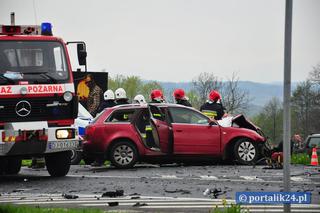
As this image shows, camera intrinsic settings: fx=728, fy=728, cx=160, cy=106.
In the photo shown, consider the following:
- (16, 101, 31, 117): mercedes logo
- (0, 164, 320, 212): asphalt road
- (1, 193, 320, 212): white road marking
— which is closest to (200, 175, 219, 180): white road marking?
(0, 164, 320, 212): asphalt road

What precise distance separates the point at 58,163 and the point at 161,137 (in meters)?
3.22

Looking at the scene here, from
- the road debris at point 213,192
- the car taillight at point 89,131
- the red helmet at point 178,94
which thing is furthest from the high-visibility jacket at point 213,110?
the road debris at point 213,192

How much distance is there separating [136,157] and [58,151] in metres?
3.38

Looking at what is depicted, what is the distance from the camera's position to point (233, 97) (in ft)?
226

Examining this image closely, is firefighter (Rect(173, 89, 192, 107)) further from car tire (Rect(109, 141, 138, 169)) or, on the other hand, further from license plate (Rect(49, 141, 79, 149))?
license plate (Rect(49, 141, 79, 149))

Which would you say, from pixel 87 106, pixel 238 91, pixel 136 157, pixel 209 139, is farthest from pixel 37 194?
pixel 238 91

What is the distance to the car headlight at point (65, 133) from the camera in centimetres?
1480

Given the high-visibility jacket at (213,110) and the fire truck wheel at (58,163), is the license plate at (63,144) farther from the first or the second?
the high-visibility jacket at (213,110)

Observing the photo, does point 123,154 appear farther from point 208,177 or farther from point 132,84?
point 132,84

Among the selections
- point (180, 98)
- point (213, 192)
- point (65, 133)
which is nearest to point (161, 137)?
point (180, 98)

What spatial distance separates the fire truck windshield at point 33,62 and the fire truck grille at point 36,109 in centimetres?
39

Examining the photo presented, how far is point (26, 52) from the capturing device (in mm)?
14898

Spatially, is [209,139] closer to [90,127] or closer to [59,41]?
[90,127]

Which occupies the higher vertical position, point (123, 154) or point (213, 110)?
point (213, 110)
